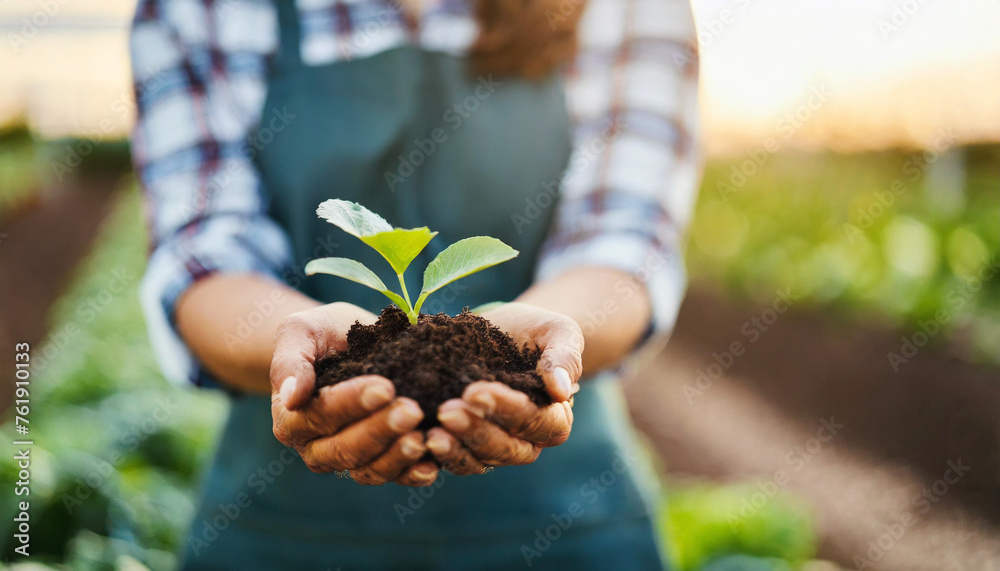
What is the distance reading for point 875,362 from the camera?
4055 mm

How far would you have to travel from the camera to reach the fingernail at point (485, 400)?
2.35 ft

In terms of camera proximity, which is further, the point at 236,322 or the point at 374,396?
the point at 236,322

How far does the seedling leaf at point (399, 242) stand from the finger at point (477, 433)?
23 centimetres

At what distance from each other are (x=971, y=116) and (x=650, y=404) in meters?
3.30

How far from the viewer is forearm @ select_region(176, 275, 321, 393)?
1028 mm

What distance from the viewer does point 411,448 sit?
71 cm

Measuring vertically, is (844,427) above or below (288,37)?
below

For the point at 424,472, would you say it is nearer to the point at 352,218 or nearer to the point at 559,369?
the point at 559,369

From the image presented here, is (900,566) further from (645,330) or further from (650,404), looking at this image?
(645,330)

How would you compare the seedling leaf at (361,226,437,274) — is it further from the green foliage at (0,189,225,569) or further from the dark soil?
the green foliage at (0,189,225,569)

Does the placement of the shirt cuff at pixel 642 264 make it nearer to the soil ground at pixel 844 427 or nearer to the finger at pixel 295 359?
the finger at pixel 295 359

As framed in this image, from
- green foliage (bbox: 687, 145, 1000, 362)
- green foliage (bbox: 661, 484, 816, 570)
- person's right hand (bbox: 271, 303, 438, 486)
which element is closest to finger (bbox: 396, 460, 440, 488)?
person's right hand (bbox: 271, 303, 438, 486)

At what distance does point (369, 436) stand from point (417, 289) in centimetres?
57

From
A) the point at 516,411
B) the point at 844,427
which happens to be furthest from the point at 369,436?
the point at 844,427
